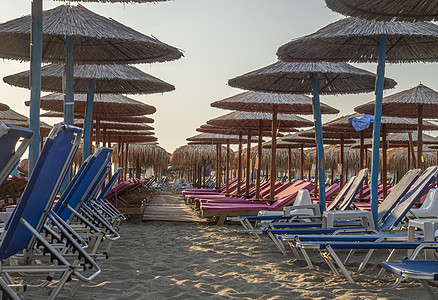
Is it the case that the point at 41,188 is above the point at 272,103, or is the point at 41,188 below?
below

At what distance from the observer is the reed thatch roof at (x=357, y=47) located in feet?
17.8

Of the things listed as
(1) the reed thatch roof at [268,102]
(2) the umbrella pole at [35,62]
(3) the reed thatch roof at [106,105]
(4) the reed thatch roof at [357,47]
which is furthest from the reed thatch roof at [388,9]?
(3) the reed thatch roof at [106,105]

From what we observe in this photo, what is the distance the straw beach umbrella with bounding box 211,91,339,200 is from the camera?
333 inches

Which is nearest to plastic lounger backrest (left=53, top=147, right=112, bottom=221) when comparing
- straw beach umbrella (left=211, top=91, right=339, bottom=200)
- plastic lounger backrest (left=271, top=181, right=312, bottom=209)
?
plastic lounger backrest (left=271, top=181, right=312, bottom=209)

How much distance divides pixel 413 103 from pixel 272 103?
89.9 inches

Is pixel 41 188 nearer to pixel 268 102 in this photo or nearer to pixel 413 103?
pixel 268 102

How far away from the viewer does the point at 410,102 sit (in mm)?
8414

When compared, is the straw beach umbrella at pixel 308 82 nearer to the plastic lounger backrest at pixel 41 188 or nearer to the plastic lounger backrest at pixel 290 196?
the plastic lounger backrest at pixel 290 196

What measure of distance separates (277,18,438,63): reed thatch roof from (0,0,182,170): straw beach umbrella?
4.64 ft

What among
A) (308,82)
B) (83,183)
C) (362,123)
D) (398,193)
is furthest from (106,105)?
(398,193)

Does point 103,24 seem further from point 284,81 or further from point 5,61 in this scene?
point 284,81

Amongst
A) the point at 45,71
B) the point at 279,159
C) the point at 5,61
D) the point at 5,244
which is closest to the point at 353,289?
the point at 5,244

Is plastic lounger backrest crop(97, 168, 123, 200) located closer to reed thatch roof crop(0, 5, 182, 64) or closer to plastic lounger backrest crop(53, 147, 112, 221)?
reed thatch roof crop(0, 5, 182, 64)

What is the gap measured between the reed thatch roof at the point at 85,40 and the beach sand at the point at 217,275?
207cm
